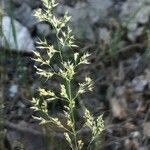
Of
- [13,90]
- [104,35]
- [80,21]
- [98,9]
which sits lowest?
[13,90]

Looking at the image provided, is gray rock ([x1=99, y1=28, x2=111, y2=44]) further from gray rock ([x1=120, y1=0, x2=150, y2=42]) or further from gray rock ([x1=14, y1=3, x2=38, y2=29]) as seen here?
gray rock ([x1=14, y1=3, x2=38, y2=29])

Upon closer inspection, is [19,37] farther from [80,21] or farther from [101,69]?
[101,69]

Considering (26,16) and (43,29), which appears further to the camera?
(26,16)

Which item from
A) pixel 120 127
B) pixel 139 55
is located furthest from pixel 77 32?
pixel 120 127

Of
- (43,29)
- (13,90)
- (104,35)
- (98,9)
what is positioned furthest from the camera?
(98,9)

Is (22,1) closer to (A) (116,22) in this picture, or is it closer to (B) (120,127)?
(A) (116,22)

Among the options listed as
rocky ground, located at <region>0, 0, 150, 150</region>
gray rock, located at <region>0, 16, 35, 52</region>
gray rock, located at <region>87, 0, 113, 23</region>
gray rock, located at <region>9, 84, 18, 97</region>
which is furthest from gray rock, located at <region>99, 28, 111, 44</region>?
gray rock, located at <region>9, 84, 18, 97</region>

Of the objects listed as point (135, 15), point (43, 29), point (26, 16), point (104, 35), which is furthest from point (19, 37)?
point (135, 15)

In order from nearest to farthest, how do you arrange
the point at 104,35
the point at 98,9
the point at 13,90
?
the point at 13,90 < the point at 104,35 < the point at 98,9

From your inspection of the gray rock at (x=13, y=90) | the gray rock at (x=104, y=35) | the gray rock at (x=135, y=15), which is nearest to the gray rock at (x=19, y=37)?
the gray rock at (x=13, y=90)

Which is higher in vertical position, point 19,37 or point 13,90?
point 19,37
